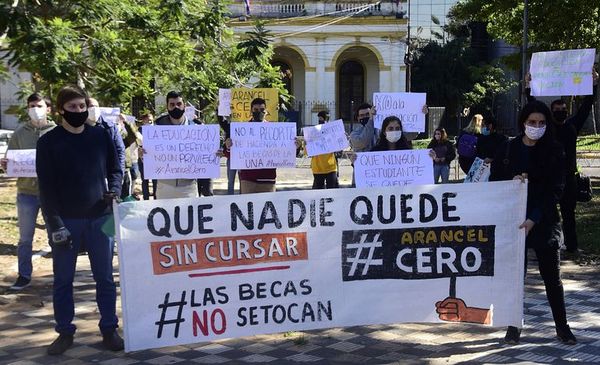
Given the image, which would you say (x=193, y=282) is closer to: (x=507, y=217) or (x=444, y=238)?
(x=444, y=238)

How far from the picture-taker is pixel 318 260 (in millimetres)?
5551

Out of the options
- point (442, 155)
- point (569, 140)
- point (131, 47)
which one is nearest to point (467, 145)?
point (442, 155)

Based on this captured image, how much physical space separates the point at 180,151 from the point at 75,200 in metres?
1.73

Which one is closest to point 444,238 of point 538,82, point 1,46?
point 538,82

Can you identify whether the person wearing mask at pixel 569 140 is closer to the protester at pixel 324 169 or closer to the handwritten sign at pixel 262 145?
the handwritten sign at pixel 262 145

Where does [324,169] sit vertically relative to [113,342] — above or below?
above

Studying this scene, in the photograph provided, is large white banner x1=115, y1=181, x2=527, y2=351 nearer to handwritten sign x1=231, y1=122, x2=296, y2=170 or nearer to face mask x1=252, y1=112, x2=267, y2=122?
handwritten sign x1=231, y1=122, x2=296, y2=170

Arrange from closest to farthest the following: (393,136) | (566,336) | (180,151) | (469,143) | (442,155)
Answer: (566,336) → (393,136) → (180,151) → (469,143) → (442,155)

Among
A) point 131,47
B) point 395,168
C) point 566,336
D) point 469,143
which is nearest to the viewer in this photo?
point 566,336

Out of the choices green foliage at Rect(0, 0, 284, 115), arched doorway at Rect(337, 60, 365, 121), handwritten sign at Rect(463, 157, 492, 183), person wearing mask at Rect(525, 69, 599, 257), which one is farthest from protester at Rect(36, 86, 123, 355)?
arched doorway at Rect(337, 60, 365, 121)

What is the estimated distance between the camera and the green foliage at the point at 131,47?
32.4 feet

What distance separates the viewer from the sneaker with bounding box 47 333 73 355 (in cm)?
555

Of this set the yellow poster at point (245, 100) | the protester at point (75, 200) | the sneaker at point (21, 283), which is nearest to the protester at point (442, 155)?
the yellow poster at point (245, 100)

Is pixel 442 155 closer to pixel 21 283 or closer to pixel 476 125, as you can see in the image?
pixel 476 125
